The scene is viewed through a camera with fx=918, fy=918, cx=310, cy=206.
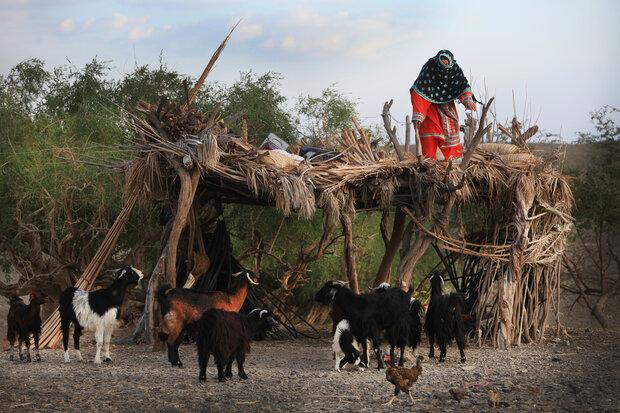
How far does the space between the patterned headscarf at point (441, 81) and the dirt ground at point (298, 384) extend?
154 inches

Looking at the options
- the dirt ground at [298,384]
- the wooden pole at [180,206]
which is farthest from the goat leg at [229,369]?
the wooden pole at [180,206]

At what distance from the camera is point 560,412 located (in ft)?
26.7

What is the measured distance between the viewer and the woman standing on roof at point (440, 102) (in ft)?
46.0

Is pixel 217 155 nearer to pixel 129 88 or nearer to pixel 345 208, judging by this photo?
pixel 345 208

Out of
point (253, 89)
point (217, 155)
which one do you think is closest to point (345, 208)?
point (217, 155)

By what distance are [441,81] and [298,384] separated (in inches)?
243

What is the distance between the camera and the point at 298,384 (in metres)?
9.78

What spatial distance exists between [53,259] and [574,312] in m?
15.7

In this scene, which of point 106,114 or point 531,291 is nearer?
point 531,291

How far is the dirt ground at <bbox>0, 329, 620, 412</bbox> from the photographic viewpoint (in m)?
8.48

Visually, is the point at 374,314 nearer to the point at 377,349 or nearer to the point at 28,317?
the point at 377,349

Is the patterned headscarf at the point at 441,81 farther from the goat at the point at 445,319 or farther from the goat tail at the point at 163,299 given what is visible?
the goat tail at the point at 163,299

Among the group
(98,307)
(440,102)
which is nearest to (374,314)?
(98,307)

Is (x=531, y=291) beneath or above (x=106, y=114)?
beneath
